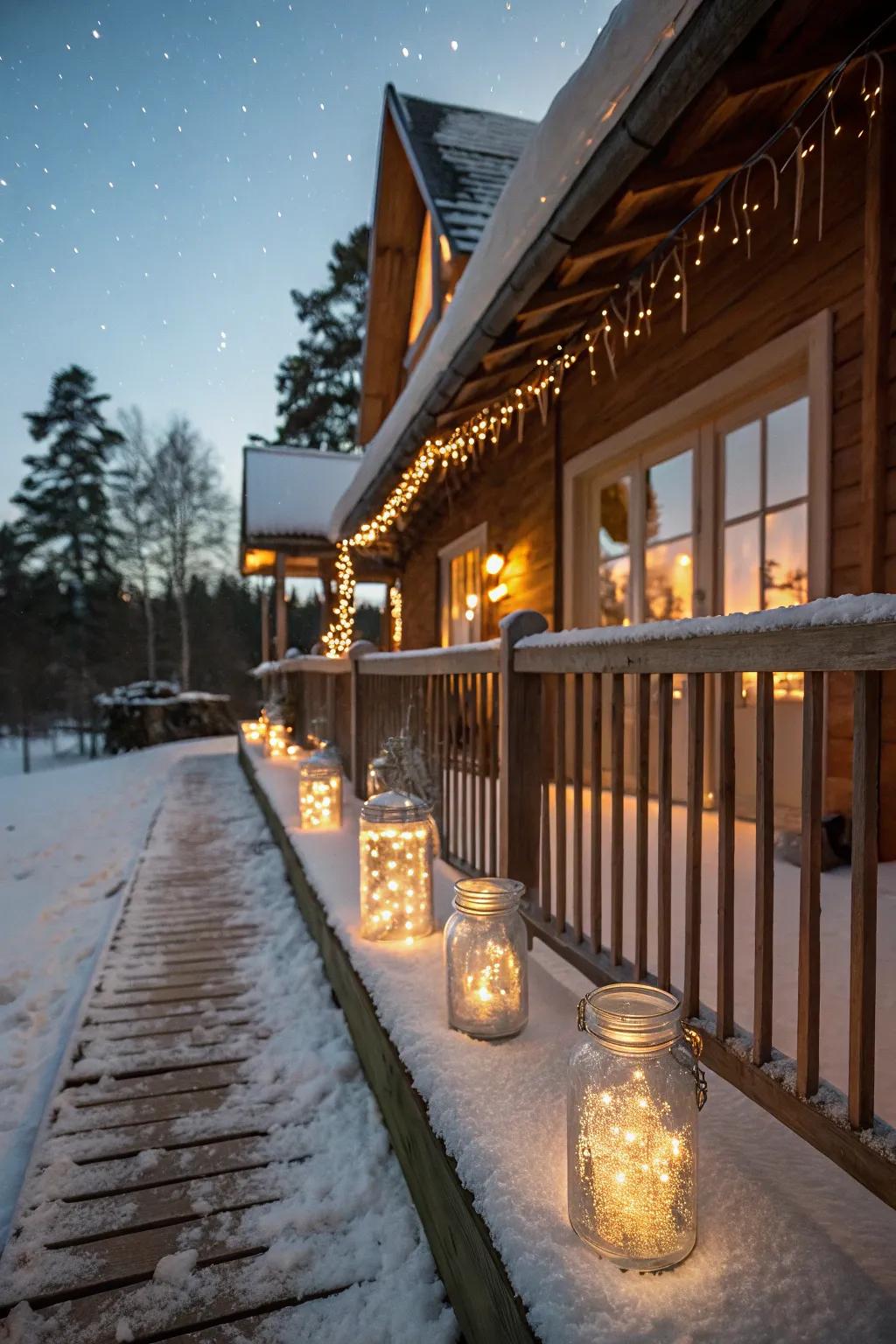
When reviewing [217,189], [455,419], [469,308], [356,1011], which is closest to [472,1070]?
[356,1011]

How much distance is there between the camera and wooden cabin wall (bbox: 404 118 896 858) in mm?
2930

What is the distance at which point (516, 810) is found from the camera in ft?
7.82

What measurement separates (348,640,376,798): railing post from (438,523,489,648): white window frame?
1.76 meters

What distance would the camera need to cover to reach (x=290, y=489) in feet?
44.4

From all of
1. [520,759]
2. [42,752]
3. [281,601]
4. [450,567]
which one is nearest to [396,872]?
[520,759]

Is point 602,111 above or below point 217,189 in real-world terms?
below

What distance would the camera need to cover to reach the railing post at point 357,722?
4797 millimetres

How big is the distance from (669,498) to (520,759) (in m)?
2.77

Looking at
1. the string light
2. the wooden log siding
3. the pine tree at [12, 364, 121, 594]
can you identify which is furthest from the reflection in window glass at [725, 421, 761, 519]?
the pine tree at [12, 364, 121, 594]

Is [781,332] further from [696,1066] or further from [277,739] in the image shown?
[277,739]

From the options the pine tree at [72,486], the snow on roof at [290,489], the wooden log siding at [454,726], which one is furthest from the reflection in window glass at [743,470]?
the pine tree at [72,486]

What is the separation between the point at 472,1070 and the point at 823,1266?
2.39ft

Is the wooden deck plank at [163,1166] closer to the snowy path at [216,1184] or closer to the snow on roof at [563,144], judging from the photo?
the snowy path at [216,1184]

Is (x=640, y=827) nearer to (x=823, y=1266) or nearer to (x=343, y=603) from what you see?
(x=823, y=1266)
